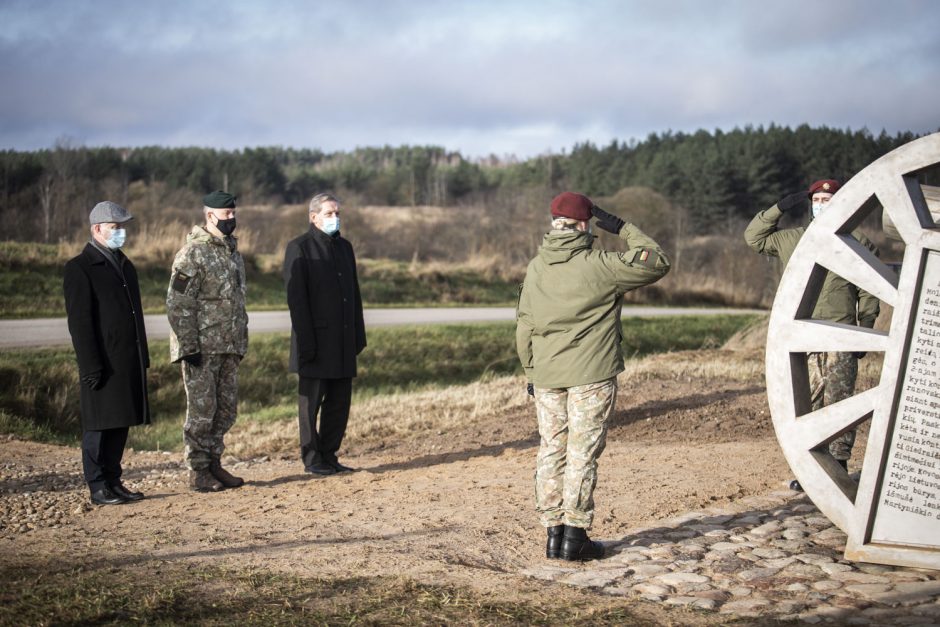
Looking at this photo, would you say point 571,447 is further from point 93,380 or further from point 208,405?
point 93,380

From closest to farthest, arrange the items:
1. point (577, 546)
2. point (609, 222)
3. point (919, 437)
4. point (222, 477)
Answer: point (919, 437) → point (609, 222) → point (577, 546) → point (222, 477)

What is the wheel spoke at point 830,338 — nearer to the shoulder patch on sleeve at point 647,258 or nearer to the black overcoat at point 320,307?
the shoulder patch on sleeve at point 647,258

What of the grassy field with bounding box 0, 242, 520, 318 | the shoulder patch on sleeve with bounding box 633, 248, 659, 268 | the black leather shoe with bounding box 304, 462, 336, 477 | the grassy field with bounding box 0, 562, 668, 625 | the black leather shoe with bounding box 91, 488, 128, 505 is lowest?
the black leather shoe with bounding box 91, 488, 128, 505

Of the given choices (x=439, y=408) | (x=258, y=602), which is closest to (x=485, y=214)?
(x=439, y=408)

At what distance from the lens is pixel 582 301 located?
220 inches

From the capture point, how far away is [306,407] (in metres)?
8.64

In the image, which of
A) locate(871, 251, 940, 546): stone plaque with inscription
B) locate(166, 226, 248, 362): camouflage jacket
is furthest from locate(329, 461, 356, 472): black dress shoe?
locate(871, 251, 940, 546): stone plaque with inscription

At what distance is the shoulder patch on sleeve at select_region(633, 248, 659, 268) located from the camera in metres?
5.43

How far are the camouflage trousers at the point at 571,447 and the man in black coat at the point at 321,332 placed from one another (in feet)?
11.0

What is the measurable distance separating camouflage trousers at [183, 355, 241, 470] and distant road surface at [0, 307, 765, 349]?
24.4 ft

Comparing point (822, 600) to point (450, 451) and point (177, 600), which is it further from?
point (450, 451)

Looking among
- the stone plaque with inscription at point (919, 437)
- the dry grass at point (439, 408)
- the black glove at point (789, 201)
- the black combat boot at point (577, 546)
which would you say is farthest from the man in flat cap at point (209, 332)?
the stone plaque with inscription at point (919, 437)

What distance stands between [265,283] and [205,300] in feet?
53.0

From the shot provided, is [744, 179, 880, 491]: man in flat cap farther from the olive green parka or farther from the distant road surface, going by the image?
the distant road surface
